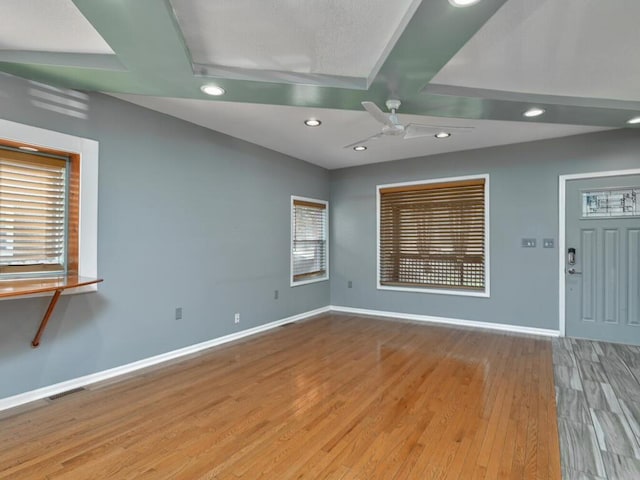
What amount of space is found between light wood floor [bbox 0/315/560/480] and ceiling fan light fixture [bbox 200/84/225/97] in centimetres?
253

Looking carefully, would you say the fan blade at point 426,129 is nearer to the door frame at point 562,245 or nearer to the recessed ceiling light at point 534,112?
the recessed ceiling light at point 534,112

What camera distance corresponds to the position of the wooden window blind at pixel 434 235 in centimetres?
506

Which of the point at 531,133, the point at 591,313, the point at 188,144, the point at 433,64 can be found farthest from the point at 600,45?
the point at 188,144

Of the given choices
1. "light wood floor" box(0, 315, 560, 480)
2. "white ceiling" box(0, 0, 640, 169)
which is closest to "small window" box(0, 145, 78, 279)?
"white ceiling" box(0, 0, 640, 169)

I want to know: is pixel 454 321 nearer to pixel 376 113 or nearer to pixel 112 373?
pixel 376 113

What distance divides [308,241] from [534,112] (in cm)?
370

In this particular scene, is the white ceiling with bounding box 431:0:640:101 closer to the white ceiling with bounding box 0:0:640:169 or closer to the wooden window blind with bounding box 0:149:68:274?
the white ceiling with bounding box 0:0:640:169

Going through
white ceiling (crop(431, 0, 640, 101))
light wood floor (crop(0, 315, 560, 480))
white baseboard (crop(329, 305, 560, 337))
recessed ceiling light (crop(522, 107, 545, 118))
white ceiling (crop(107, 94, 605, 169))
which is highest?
white ceiling (crop(107, 94, 605, 169))

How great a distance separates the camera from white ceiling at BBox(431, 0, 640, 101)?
189cm

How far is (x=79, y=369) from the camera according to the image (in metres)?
2.94

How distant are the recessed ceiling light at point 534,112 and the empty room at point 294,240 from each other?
114 millimetres

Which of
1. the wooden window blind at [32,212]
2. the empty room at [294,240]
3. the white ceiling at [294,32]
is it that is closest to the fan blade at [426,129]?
the empty room at [294,240]

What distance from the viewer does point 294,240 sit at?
553 cm

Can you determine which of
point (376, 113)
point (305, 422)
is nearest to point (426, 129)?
point (376, 113)
